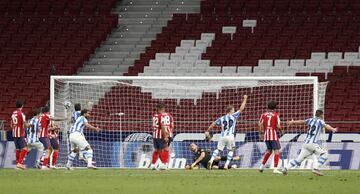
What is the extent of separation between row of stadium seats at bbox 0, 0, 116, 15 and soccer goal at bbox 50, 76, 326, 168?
11.3m

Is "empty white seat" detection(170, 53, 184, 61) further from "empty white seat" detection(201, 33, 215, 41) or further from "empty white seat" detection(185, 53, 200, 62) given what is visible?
"empty white seat" detection(201, 33, 215, 41)

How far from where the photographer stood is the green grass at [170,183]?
19141mm

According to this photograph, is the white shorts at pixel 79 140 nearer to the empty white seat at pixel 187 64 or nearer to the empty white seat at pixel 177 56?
the empty white seat at pixel 187 64

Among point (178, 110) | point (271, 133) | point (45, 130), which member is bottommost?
point (45, 130)

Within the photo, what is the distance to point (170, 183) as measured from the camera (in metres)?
21.4

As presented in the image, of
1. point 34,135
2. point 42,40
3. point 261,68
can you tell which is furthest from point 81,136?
point 42,40

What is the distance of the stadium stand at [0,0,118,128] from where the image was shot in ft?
133

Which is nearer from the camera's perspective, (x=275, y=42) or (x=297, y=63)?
(x=297, y=63)

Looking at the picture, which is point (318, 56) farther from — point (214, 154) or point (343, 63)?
point (214, 154)

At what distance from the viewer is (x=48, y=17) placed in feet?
149

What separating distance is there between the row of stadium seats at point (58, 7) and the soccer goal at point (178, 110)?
11266mm

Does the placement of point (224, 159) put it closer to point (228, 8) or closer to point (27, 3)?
point (228, 8)

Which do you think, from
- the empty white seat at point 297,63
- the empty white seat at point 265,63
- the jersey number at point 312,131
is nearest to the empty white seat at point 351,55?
the empty white seat at point 297,63

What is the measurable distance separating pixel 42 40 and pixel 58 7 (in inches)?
121
